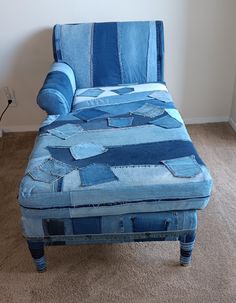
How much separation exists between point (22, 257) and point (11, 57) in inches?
53.2

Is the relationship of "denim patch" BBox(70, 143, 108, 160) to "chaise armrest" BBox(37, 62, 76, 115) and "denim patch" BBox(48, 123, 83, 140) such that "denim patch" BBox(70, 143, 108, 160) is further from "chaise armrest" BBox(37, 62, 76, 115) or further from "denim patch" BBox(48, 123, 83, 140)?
"chaise armrest" BBox(37, 62, 76, 115)

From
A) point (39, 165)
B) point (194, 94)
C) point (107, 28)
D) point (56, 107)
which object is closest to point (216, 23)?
point (194, 94)

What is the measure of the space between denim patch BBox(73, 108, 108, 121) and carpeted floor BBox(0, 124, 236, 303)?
22.6 inches

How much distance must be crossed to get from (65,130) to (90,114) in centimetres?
18

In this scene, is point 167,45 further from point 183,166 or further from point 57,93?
point 183,166

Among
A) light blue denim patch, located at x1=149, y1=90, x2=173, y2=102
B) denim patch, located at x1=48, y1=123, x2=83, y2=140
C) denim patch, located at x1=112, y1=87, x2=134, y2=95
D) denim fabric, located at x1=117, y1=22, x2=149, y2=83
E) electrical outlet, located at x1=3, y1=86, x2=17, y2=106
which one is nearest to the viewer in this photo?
denim patch, located at x1=48, y1=123, x2=83, y2=140

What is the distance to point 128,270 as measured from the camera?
1.29m

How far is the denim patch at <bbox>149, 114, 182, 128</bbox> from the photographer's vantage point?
4.57 ft

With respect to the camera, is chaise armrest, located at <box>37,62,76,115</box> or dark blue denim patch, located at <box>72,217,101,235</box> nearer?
dark blue denim patch, located at <box>72,217,101,235</box>

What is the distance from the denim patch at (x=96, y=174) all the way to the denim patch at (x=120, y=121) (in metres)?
0.33

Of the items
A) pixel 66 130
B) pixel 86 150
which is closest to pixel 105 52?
pixel 66 130

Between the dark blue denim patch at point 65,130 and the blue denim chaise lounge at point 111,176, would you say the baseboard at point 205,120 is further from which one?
the dark blue denim patch at point 65,130

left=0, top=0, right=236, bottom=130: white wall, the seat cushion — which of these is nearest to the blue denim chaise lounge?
the seat cushion

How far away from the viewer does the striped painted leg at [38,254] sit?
1.20 m
